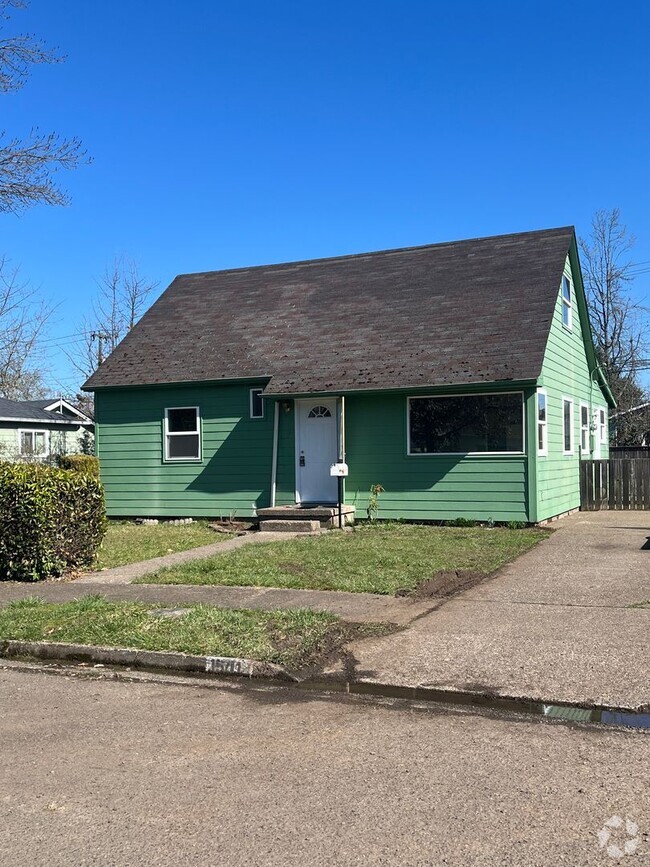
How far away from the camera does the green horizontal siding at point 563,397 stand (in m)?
16.4

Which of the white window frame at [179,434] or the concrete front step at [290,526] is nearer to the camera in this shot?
the concrete front step at [290,526]

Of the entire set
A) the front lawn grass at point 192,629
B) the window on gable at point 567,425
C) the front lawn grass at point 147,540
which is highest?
the window on gable at point 567,425

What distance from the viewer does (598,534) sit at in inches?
576

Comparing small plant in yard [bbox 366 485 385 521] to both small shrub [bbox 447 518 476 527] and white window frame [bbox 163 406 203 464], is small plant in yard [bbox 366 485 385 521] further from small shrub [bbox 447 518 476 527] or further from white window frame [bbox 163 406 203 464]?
white window frame [bbox 163 406 203 464]

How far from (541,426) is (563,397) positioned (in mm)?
2695

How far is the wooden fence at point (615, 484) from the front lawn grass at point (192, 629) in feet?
44.0

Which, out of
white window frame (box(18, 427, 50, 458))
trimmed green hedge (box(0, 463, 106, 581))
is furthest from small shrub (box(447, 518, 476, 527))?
white window frame (box(18, 427, 50, 458))

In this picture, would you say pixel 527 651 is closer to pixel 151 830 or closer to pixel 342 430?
pixel 151 830

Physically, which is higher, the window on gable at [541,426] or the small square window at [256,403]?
the small square window at [256,403]

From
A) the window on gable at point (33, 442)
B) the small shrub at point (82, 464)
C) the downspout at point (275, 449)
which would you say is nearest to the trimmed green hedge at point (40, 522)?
the downspout at point (275, 449)

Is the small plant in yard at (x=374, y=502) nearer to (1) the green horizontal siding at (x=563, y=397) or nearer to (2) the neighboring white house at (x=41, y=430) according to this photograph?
(1) the green horizontal siding at (x=563, y=397)

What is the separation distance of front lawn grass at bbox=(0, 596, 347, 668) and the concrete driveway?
1.70 ft

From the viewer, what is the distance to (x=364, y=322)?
17984 mm

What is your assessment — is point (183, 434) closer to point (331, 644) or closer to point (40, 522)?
point (40, 522)
